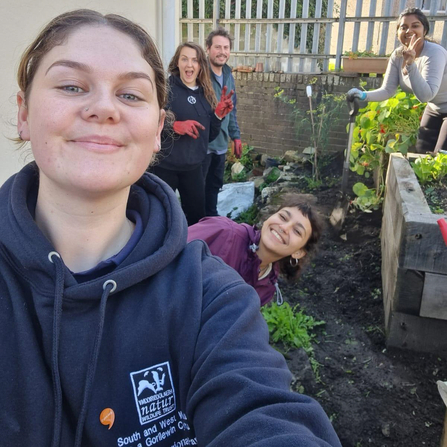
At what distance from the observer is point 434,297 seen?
273 centimetres

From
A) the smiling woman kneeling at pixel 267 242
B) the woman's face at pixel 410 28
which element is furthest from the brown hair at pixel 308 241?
the woman's face at pixel 410 28

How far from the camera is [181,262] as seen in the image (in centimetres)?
109

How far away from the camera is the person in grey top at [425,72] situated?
158 inches

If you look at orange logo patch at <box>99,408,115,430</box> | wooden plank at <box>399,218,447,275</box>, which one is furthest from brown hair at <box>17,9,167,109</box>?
wooden plank at <box>399,218,447,275</box>

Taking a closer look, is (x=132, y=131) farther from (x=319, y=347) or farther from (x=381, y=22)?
(x=381, y=22)

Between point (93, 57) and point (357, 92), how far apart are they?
4313 mm

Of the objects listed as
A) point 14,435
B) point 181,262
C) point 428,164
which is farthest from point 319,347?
point 14,435

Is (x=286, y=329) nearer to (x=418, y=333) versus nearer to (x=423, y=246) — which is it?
(x=418, y=333)

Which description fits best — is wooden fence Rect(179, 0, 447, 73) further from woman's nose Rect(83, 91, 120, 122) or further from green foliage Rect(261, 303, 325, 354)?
woman's nose Rect(83, 91, 120, 122)

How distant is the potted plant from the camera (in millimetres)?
6828

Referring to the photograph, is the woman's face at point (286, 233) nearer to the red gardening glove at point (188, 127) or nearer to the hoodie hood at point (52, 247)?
the red gardening glove at point (188, 127)

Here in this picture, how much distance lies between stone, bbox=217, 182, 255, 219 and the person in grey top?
203 cm

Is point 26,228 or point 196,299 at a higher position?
point 26,228

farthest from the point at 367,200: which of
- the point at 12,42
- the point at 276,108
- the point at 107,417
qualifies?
the point at 107,417
